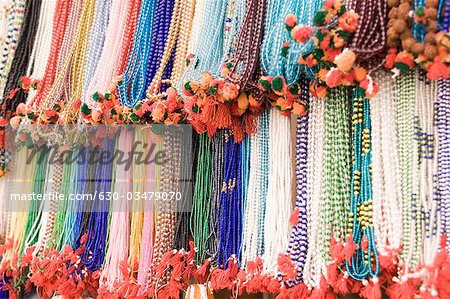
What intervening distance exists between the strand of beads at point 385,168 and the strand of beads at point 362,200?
2cm

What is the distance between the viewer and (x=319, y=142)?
1.07 m

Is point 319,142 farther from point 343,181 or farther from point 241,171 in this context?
point 241,171

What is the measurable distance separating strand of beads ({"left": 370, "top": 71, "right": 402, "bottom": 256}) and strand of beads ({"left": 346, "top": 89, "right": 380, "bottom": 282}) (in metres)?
0.02

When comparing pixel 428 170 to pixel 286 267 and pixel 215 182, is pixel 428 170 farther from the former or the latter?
pixel 215 182

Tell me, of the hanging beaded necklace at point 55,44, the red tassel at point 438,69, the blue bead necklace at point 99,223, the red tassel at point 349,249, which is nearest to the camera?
the red tassel at point 438,69

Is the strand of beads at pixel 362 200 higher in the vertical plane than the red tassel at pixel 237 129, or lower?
lower

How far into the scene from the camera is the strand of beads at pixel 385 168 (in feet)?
3.13

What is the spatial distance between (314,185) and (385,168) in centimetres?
14

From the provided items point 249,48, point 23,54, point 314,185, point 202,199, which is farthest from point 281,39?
point 23,54

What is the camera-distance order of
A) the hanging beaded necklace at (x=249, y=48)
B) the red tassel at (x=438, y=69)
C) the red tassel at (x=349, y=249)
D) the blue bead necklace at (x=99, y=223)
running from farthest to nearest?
1. the blue bead necklace at (x=99, y=223)
2. the hanging beaded necklace at (x=249, y=48)
3. the red tassel at (x=349, y=249)
4. the red tassel at (x=438, y=69)

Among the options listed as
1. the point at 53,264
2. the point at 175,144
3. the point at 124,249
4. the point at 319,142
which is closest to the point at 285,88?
the point at 319,142

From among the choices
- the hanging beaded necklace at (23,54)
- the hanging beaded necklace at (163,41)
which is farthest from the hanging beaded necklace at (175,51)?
the hanging beaded necklace at (23,54)

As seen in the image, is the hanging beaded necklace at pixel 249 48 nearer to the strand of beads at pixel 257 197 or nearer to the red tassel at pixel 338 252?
the strand of beads at pixel 257 197

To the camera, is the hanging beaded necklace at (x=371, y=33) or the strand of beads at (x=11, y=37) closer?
the hanging beaded necklace at (x=371, y=33)
